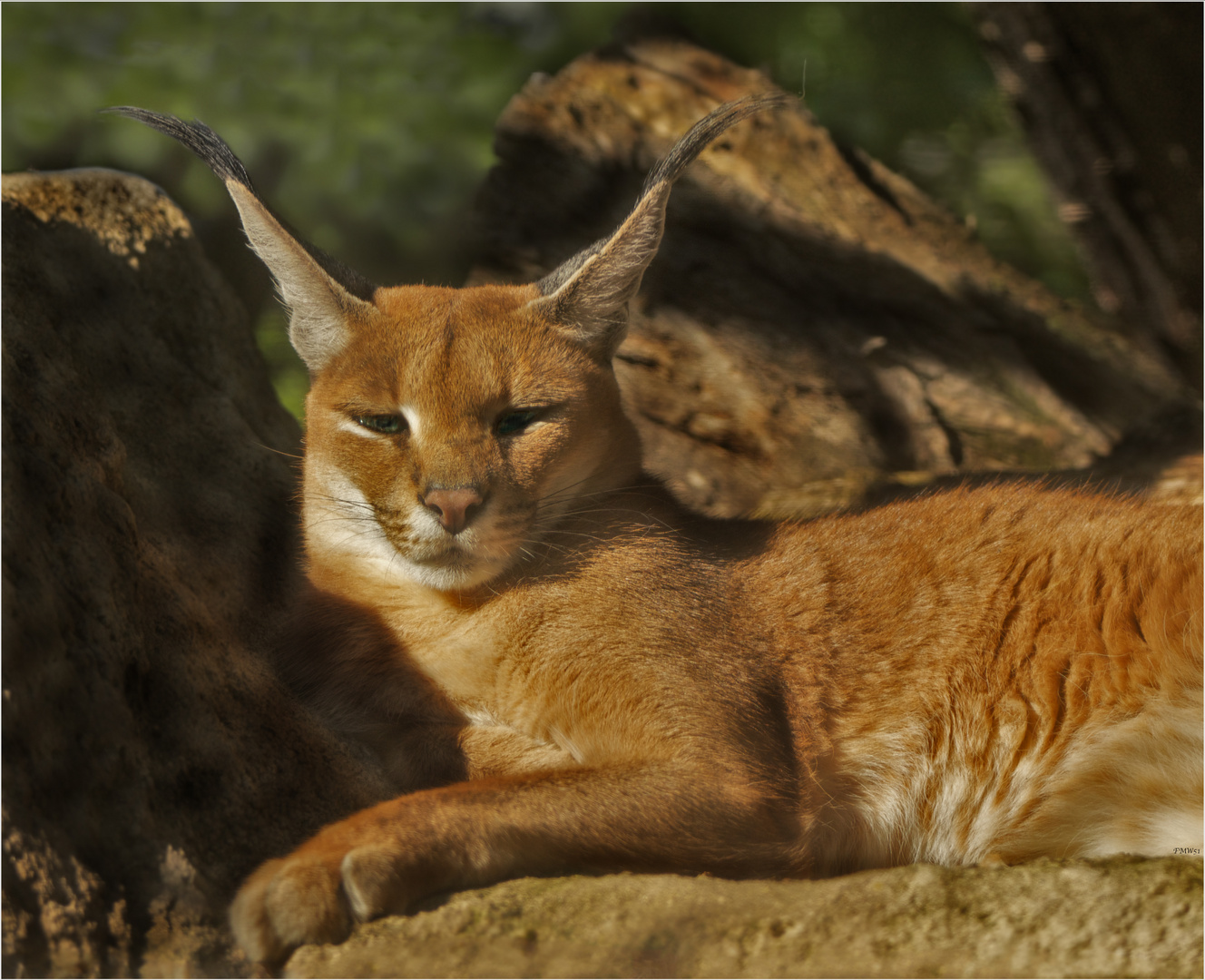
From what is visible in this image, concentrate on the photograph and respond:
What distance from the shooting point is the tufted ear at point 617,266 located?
11.3 feet

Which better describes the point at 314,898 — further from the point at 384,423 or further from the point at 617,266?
the point at 617,266

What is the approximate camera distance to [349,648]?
134 inches

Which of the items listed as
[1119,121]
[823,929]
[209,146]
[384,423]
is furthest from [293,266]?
[1119,121]

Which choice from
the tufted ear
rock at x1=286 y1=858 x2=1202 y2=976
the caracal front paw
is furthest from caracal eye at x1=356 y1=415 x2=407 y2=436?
rock at x1=286 y1=858 x2=1202 y2=976

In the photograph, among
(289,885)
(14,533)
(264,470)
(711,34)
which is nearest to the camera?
(289,885)

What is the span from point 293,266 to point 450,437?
840 millimetres

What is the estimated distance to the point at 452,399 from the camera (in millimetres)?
3236

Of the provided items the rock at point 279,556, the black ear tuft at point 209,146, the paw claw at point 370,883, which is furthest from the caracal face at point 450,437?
the paw claw at point 370,883

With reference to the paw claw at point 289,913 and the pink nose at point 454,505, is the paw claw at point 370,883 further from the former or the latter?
the pink nose at point 454,505

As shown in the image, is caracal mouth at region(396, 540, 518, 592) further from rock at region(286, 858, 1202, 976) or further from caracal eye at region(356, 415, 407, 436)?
rock at region(286, 858, 1202, 976)

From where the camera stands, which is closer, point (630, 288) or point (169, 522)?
point (169, 522)

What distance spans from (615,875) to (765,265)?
4.77m

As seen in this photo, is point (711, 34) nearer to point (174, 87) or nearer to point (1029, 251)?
point (1029, 251)

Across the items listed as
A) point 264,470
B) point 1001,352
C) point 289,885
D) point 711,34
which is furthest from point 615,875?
point 711,34
